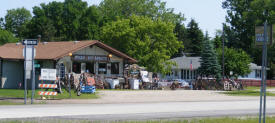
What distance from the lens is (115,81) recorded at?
140 feet

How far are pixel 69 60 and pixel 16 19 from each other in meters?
68.5

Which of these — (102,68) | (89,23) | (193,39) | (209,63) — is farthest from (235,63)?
(193,39)

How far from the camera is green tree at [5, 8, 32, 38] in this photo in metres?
102

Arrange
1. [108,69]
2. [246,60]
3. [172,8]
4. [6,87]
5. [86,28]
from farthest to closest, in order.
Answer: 1. [172,8]
2. [86,28]
3. [246,60]
4. [108,69]
5. [6,87]

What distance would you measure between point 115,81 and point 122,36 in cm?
1157

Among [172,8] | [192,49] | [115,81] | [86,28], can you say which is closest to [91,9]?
[86,28]

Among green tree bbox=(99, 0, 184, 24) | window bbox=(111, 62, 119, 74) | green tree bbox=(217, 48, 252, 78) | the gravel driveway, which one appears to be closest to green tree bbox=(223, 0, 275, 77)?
green tree bbox=(99, 0, 184, 24)

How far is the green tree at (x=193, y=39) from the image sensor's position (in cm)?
9412

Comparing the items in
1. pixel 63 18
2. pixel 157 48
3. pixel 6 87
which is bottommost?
pixel 6 87

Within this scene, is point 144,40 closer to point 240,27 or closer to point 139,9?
point 139,9

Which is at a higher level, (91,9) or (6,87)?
(91,9)

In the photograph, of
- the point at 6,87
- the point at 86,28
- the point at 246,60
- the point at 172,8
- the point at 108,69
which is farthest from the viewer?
the point at 172,8

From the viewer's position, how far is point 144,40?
5416 cm

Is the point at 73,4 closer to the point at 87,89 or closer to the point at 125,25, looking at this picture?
the point at 125,25
